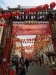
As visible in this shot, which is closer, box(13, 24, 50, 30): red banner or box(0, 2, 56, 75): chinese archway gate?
box(0, 2, 56, 75): chinese archway gate

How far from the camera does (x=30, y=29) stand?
17.0m

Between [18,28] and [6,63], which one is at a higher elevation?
[18,28]

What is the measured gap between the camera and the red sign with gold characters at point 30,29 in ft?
54.6

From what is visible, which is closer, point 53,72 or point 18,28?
point 53,72

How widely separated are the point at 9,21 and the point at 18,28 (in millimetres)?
1853

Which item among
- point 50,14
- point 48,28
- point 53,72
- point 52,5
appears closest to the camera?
point 52,5

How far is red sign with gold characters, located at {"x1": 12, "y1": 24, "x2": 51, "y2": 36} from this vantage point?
16641mm

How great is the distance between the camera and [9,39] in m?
14.6

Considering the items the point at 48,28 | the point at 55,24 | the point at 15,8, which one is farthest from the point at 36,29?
the point at 15,8

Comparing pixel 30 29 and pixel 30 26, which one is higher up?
pixel 30 26

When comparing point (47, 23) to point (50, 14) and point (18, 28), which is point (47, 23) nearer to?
point (50, 14)

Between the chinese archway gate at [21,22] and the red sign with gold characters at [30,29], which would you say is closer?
the chinese archway gate at [21,22]

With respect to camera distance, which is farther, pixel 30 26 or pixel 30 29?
pixel 30 26

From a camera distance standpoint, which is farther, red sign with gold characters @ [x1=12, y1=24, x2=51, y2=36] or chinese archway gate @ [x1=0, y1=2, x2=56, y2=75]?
red sign with gold characters @ [x1=12, y1=24, x2=51, y2=36]
